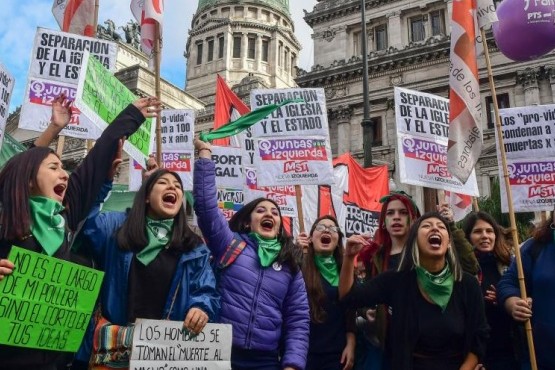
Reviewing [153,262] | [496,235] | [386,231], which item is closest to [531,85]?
[496,235]

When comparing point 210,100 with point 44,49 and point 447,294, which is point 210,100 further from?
point 447,294

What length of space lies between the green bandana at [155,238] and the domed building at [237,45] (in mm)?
53683

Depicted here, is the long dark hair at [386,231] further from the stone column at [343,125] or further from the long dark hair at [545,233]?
the stone column at [343,125]

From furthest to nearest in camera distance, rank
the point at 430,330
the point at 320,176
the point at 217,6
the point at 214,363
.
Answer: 1. the point at 217,6
2. the point at 320,176
3. the point at 430,330
4. the point at 214,363

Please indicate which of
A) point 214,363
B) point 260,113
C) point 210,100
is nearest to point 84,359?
point 214,363

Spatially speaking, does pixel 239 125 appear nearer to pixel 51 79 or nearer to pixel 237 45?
pixel 51 79

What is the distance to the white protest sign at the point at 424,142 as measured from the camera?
23.5ft

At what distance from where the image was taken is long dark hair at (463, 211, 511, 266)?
461 centimetres

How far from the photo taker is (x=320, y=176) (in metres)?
7.55

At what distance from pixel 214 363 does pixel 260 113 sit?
3081mm

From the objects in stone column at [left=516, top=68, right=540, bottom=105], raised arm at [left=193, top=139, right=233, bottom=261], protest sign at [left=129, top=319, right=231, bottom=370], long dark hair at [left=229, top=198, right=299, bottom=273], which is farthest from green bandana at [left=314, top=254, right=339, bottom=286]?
stone column at [left=516, top=68, right=540, bottom=105]

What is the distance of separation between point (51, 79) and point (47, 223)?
4528 millimetres

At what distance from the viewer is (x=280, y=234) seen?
13.3 ft

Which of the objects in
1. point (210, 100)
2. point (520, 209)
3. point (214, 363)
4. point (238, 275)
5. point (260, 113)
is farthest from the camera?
point (210, 100)
